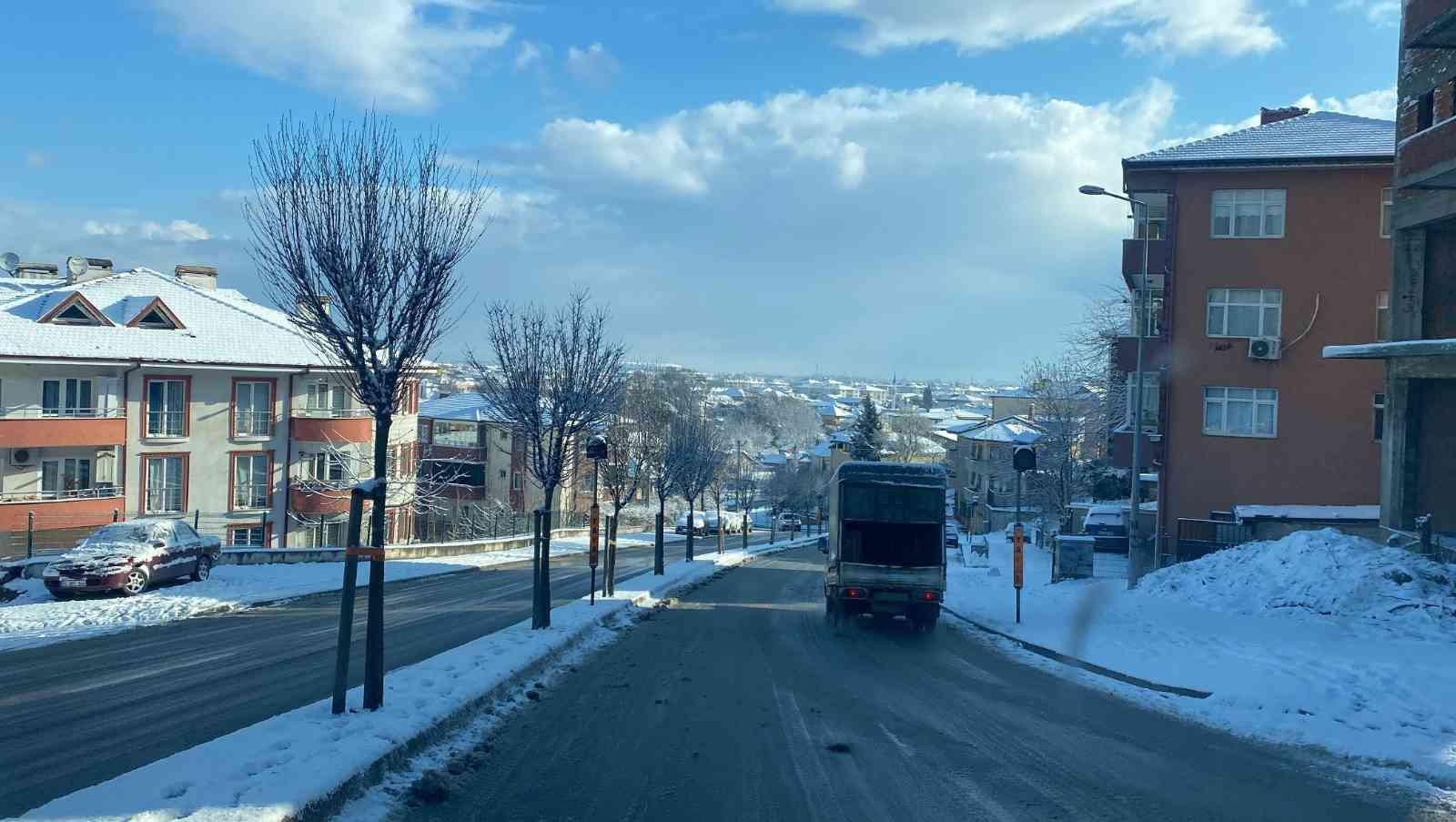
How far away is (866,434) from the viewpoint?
81000mm

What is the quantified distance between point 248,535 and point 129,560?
54.1 feet

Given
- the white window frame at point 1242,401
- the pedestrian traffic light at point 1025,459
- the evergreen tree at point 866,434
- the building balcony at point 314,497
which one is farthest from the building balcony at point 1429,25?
the evergreen tree at point 866,434

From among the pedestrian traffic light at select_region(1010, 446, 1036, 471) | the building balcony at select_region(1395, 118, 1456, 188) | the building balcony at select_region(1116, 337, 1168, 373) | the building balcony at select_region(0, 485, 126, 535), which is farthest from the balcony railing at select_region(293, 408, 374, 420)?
the building balcony at select_region(1395, 118, 1456, 188)

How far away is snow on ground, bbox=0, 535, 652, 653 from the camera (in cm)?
1666

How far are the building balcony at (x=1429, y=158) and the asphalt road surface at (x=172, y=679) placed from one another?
19.7 meters

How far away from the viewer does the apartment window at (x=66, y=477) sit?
31.6 meters

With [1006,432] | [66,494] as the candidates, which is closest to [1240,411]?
[66,494]

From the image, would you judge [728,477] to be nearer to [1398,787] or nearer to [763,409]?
[763,409]

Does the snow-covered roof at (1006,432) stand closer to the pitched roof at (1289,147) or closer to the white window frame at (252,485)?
the pitched roof at (1289,147)

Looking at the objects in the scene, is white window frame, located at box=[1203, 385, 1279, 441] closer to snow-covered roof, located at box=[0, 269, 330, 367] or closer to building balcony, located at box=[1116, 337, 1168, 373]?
building balcony, located at box=[1116, 337, 1168, 373]

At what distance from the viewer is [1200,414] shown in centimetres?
2950

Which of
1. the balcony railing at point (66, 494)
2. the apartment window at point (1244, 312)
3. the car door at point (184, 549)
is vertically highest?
the apartment window at point (1244, 312)

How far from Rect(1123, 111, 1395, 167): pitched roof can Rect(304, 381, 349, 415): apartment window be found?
96.2 feet

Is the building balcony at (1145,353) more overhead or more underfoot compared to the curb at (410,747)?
more overhead
